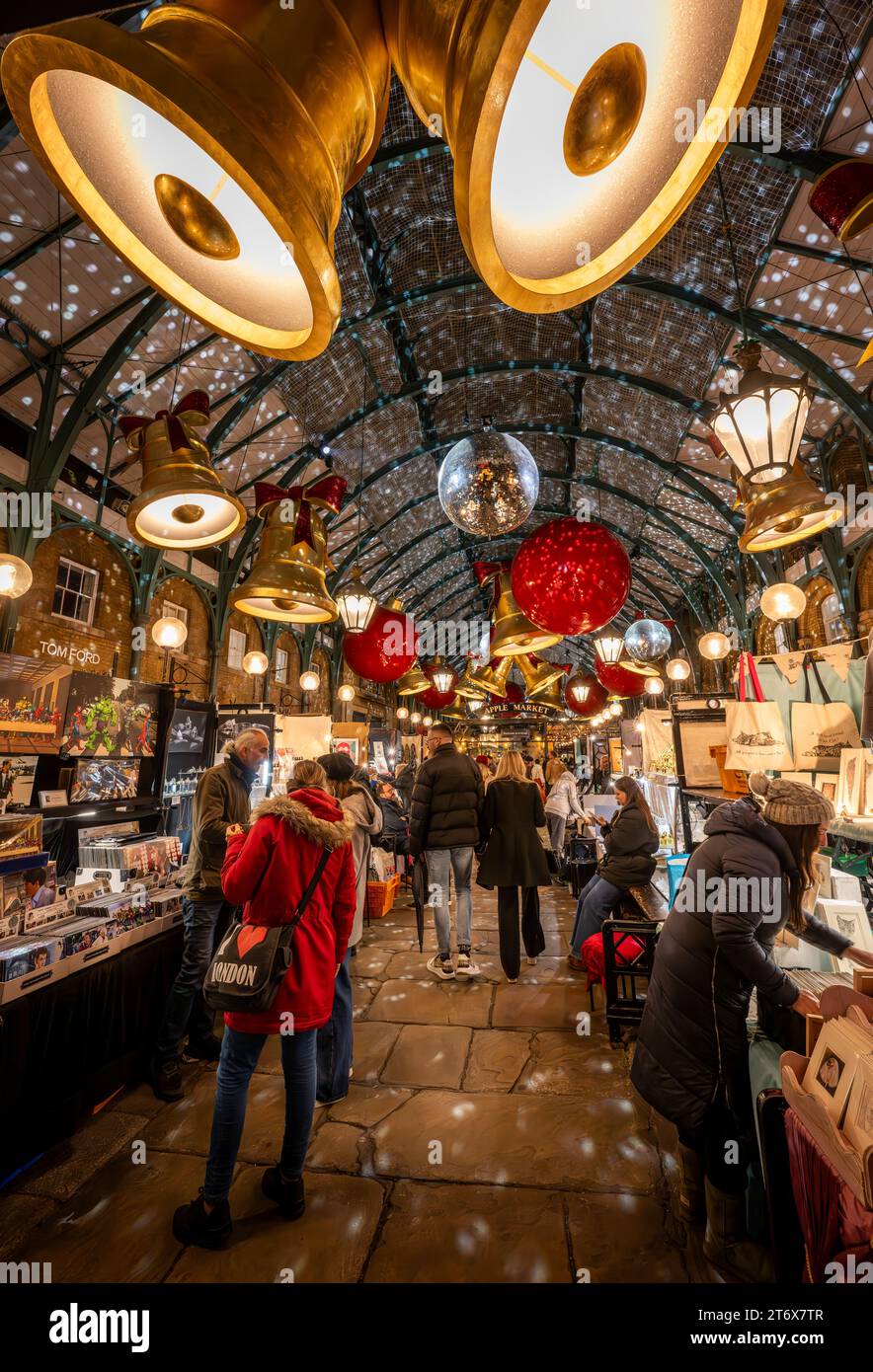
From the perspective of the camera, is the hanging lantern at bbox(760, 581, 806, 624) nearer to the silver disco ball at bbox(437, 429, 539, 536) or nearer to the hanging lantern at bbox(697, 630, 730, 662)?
the silver disco ball at bbox(437, 429, 539, 536)

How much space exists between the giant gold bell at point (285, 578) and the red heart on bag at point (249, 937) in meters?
1.27

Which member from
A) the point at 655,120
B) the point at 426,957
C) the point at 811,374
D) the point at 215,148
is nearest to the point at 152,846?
the point at 426,957

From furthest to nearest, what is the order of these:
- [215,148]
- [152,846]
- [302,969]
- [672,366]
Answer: [672,366], [152,846], [302,969], [215,148]

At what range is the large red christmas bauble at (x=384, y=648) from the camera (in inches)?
167

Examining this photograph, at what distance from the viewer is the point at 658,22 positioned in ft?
2.34

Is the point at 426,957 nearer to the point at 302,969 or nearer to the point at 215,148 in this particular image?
the point at 302,969

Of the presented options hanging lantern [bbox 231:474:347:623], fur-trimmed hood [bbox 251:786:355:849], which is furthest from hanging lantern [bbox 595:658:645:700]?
fur-trimmed hood [bbox 251:786:355:849]

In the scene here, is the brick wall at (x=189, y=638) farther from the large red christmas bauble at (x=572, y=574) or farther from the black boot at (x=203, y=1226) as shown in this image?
the black boot at (x=203, y=1226)

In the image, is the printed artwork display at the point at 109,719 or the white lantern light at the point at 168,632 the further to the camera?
the white lantern light at the point at 168,632

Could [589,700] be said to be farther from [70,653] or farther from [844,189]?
[70,653]

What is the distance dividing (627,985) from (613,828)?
118cm

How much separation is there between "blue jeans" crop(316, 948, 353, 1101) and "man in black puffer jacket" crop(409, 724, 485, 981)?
63.8 inches

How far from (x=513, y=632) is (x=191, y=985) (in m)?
3.12

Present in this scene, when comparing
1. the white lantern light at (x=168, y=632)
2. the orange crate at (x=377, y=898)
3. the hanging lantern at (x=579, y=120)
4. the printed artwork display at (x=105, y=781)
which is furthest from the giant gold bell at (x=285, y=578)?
the orange crate at (x=377, y=898)
